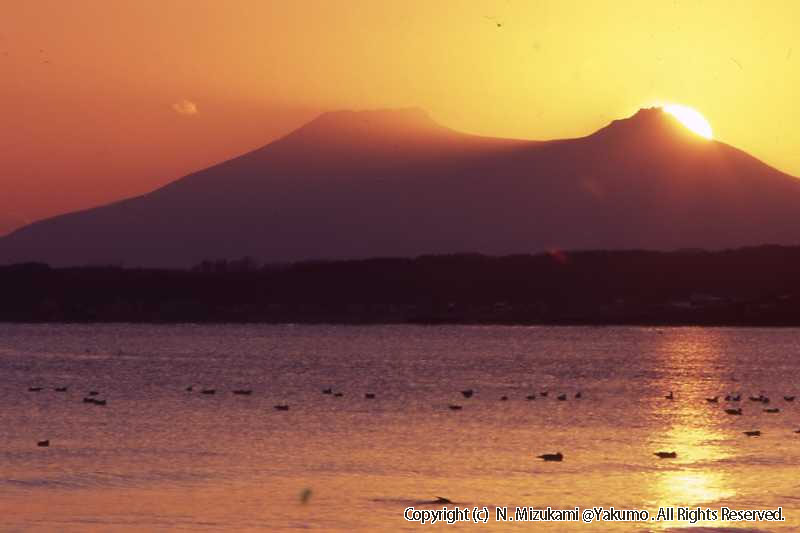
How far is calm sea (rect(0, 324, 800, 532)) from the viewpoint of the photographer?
35.9m

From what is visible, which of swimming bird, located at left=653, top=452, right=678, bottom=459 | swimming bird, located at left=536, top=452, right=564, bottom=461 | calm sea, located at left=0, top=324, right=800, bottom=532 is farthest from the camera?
swimming bird, located at left=653, top=452, right=678, bottom=459

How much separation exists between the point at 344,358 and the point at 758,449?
8029cm

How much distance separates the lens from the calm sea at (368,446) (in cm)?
3590

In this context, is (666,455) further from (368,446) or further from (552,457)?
(368,446)

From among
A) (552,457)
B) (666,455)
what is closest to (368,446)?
(552,457)

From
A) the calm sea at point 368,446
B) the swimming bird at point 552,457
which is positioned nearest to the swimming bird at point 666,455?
the calm sea at point 368,446

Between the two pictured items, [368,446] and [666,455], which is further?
[368,446]

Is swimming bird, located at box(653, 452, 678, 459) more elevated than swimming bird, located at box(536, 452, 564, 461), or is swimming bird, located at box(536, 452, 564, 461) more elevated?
swimming bird, located at box(653, 452, 678, 459)

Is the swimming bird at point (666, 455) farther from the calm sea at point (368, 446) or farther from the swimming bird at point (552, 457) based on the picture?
the swimming bird at point (552, 457)

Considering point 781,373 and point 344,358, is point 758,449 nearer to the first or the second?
point 781,373

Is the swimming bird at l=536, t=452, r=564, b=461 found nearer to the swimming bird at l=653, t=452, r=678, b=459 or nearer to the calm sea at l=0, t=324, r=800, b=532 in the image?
the calm sea at l=0, t=324, r=800, b=532

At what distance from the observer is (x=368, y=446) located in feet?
165

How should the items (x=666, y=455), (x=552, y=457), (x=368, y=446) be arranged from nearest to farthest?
(x=552, y=457) → (x=666, y=455) → (x=368, y=446)

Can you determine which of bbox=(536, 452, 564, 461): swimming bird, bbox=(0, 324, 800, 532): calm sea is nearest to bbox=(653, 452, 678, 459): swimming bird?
bbox=(0, 324, 800, 532): calm sea
